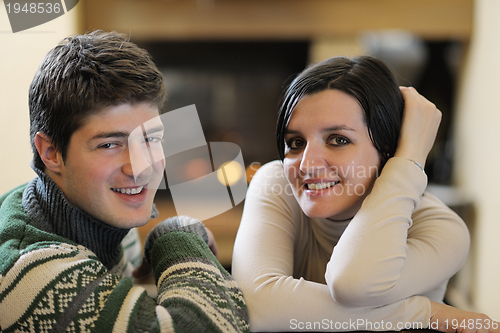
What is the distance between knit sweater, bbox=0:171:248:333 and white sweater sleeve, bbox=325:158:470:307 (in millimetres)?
162

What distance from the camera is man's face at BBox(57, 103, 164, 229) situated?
1.95 ft

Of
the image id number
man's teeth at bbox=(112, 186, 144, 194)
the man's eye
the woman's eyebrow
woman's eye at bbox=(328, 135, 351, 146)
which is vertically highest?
the image id number

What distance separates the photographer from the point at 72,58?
61cm

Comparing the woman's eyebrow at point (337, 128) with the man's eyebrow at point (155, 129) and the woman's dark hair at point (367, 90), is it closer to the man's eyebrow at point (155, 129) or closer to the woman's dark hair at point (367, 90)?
the woman's dark hair at point (367, 90)

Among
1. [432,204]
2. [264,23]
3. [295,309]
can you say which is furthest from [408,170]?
[264,23]

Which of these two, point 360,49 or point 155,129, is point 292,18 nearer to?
point 360,49

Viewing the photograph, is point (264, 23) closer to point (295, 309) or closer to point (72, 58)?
point (72, 58)

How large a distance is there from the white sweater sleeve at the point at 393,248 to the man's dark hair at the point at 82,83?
14.8 inches

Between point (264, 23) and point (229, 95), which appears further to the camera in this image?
point (229, 95)

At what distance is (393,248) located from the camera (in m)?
0.55

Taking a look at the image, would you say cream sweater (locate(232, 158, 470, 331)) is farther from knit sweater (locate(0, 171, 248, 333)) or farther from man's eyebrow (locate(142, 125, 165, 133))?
man's eyebrow (locate(142, 125, 165, 133))

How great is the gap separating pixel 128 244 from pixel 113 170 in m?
0.33

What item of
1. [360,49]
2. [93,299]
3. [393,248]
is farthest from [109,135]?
[360,49]

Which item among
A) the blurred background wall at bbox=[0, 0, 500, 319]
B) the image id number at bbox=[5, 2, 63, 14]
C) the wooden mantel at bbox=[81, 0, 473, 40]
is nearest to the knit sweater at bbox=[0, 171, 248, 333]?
the image id number at bbox=[5, 2, 63, 14]
